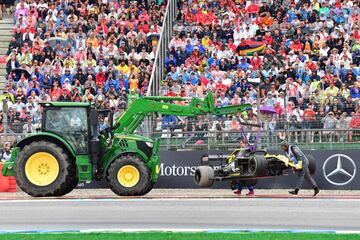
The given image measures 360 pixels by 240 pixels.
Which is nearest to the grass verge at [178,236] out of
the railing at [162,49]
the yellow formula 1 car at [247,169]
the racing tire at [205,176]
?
the yellow formula 1 car at [247,169]

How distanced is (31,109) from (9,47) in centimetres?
727

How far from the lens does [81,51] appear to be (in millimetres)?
35281

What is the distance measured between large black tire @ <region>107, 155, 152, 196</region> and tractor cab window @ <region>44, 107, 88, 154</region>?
824 millimetres

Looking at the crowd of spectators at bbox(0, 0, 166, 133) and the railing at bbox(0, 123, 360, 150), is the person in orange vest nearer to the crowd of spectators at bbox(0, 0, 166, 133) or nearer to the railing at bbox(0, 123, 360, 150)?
the railing at bbox(0, 123, 360, 150)

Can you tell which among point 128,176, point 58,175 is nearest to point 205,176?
point 128,176

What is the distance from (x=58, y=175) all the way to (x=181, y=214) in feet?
17.1

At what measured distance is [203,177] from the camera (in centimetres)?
2631

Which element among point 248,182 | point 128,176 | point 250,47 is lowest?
point 248,182

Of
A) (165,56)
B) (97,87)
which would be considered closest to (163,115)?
(97,87)

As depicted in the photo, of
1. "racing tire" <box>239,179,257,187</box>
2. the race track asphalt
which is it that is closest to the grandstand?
"racing tire" <box>239,179,257,187</box>

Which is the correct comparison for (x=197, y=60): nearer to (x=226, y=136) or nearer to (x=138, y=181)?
(x=226, y=136)

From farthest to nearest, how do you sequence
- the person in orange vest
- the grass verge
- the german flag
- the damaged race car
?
the german flag → the person in orange vest → the damaged race car → the grass verge

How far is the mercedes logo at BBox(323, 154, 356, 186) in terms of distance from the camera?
27906 millimetres

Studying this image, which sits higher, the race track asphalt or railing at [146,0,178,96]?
railing at [146,0,178,96]
